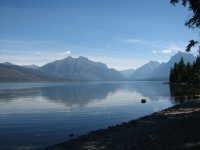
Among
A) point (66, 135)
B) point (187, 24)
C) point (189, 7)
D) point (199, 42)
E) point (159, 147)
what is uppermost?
point (189, 7)

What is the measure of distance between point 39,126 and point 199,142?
75.2 ft

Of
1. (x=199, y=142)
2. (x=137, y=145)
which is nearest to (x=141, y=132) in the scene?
(x=137, y=145)

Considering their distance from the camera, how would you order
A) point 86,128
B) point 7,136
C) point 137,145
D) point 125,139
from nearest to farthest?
point 137,145 → point 125,139 → point 7,136 → point 86,128

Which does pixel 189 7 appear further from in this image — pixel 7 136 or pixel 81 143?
pixel 7 136

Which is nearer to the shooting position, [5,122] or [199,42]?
[199,42]

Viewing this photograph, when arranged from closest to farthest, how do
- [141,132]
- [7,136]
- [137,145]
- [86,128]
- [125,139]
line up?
[137,145] < [125,139] < [141,132] < [7,136] < [86,128]

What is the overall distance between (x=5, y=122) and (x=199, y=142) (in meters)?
30.1

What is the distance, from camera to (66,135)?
78.9ft

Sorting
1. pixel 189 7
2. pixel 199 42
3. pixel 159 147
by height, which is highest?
pixel 189 7

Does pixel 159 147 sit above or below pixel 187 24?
→ below

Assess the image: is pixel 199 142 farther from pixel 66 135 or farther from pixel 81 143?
pixel 66 135

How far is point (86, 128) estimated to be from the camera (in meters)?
27.3

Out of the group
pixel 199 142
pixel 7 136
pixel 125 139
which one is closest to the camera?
pixel 199 142

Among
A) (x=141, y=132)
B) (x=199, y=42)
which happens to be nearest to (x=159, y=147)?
(x=141, y=132)
